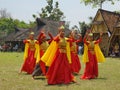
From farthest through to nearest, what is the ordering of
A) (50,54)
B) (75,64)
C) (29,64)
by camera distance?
(29,64) → (75,64) → (50,54)

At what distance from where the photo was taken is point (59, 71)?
14312 millimetres

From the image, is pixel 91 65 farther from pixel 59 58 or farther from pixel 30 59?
pixel 30 59

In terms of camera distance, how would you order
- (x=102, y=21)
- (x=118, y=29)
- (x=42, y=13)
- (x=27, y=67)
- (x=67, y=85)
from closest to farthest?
(x=67, y=85), (x=27, y=67), (x=118, y=29), (x=102, y=21), (x=42, y=13)

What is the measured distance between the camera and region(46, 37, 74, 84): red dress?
14.3 m

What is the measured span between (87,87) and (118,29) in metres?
34.8

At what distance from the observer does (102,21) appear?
5144 cm

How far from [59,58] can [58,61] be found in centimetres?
12

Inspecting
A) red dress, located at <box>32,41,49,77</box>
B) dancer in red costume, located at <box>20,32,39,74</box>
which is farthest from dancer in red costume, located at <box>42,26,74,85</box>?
dancer in red costume, located at <box>20,32,39,74</box>

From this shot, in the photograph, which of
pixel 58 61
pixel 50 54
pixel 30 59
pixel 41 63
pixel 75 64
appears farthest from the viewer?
pixel 30 59

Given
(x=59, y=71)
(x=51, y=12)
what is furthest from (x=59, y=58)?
(x=51, y=12)

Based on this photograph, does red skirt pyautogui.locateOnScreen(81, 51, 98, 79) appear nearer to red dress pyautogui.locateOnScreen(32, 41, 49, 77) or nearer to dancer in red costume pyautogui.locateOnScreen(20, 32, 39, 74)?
red dress pyautogui.locateOnScreen(32, 41, 49, 77)

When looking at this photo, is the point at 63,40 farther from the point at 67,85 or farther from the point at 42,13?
the point at 42,13

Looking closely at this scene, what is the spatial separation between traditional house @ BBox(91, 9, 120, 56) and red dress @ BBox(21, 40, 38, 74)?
1119 inches

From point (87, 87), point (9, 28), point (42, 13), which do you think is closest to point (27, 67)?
point (87, 87)
